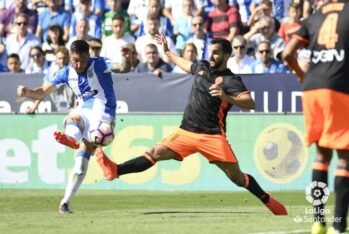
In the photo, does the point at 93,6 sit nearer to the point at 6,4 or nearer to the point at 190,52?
the point at 6,4

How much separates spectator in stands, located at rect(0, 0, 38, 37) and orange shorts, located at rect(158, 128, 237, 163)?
10.8 meters

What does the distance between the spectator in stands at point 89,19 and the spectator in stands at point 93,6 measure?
128 millimetres

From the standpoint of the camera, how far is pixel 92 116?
1480cm

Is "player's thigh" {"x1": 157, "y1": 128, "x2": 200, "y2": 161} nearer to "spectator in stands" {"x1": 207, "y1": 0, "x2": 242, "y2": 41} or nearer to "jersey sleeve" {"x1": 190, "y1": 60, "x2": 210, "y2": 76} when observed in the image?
"jersey sleeve" {"x1": 190, "y1": 60, "x2": 210, "y2": 76}

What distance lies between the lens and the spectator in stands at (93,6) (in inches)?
947

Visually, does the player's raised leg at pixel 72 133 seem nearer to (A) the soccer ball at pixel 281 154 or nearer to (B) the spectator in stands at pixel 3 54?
(A) the soccer ball at pixel 281 154

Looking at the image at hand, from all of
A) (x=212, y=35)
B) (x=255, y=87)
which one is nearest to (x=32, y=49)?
(x=212, y=35)

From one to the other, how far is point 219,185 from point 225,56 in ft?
17.3

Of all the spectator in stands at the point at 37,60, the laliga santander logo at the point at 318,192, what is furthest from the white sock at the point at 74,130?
the spectator in stands at the point at 37,60

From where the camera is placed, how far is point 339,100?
10680 mm

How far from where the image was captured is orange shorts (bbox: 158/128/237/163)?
1409 cm

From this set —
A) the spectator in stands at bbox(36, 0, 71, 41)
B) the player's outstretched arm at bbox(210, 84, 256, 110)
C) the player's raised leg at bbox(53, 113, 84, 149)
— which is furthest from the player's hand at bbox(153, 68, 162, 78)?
the player's outstretched arm at bbox(210, 84, 256, 110)

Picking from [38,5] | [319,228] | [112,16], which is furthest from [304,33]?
[38,5]

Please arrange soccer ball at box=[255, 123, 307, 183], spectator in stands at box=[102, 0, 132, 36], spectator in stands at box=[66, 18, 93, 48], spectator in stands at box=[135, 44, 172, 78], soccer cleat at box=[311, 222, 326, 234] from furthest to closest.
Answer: spectator in stands at box=[102, 0, 132, 36]
spectator in stands at box=[66, 18, 93, 48]
spectator in stands at box=[135, 44, 172, 78]
soccer ball at box=[255, 123, 307, 183]
soccer cleat at box=[311, 222, 326, 234]
